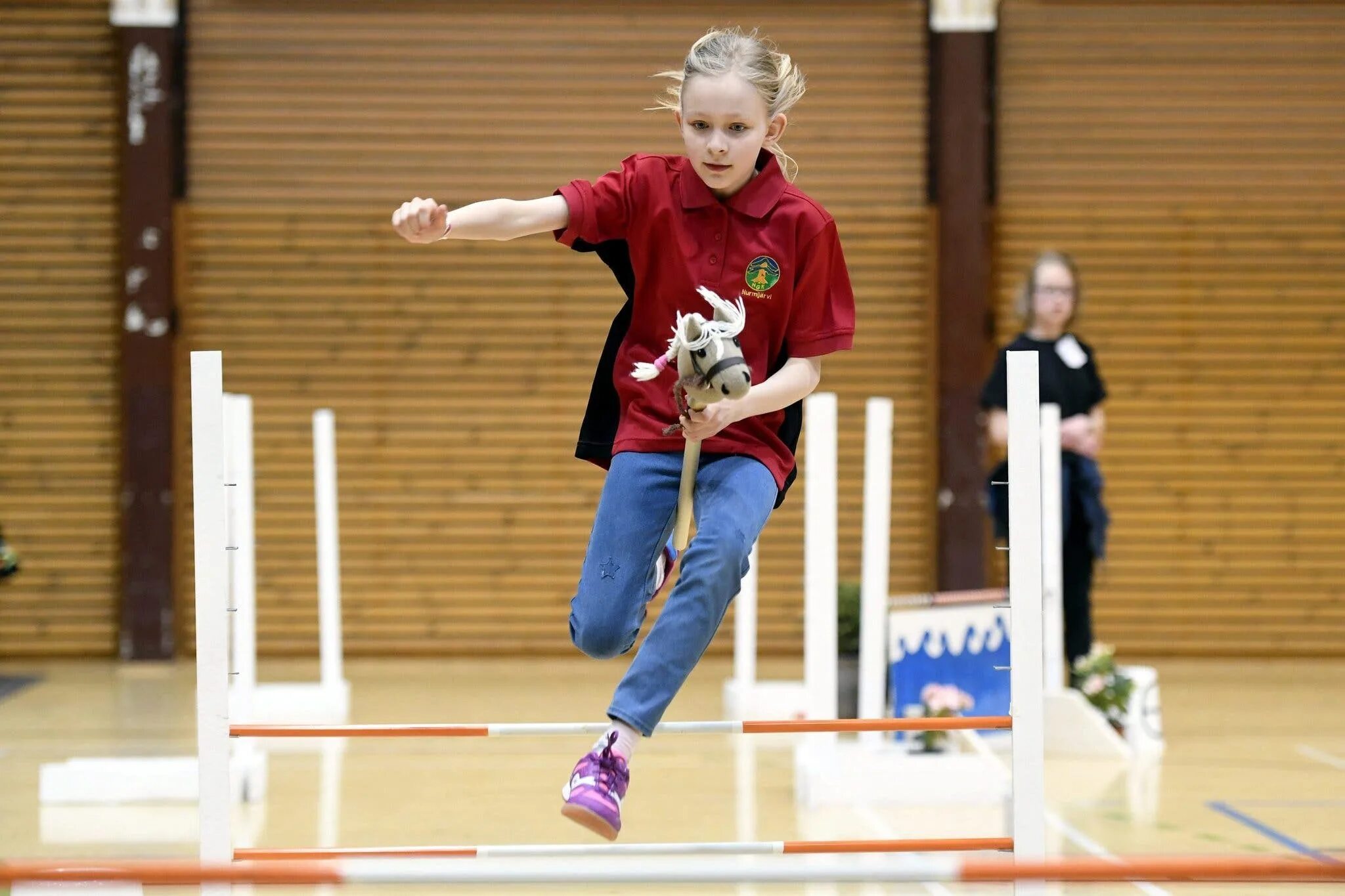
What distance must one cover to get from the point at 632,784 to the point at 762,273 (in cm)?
286

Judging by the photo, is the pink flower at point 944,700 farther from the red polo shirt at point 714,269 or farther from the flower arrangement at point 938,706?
the red polo shirt at point 714,269

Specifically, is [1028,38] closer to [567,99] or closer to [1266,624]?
[567,99]

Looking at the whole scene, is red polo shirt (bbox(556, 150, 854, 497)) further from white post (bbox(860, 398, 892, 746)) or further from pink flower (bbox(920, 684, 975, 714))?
pink flower (bbox(920, 684, 975, 714))

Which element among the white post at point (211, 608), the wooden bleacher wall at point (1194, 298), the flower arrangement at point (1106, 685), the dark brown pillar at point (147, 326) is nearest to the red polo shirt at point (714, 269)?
the white post at point (211, 608)

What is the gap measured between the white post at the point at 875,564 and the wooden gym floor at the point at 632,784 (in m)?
0.44

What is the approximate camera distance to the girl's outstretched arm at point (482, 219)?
2.63 meters

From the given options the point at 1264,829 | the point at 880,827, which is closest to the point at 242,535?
the point at 880,827

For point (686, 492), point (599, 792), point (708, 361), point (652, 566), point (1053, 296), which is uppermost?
point (1053, 296)

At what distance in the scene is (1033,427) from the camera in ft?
9.94

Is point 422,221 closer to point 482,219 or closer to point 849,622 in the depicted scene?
point 482,219

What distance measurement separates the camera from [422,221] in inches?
103

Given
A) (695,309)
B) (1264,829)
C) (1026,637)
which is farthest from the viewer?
(1264,829)

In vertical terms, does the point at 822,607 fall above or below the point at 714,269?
below

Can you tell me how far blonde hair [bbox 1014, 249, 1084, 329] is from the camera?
18.7 feet
